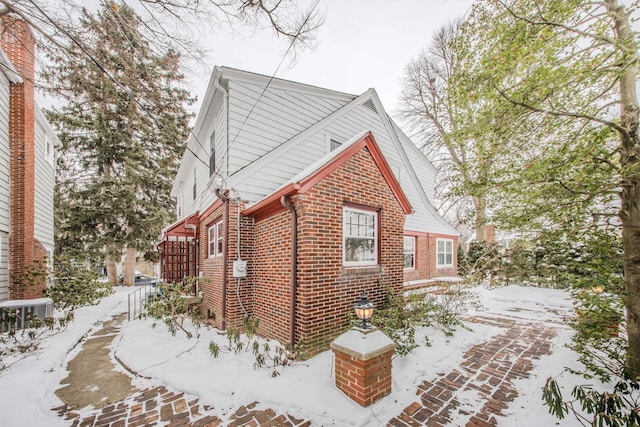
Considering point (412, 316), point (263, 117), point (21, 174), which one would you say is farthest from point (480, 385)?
point (21, 174)

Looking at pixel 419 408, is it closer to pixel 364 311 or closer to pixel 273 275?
pixel 364 311

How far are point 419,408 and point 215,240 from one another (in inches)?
258

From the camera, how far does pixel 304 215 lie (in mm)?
5070

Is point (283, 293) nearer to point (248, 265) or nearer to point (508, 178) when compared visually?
point (248, 265)

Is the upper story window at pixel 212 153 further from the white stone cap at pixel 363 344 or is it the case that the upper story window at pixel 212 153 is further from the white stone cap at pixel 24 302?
the white stone cap at pixel 363 344

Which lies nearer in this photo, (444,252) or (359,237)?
(359,237)

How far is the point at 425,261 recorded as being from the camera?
13.8m

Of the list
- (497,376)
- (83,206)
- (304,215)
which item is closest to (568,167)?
(497,376)

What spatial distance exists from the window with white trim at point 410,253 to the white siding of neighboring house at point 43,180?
48.9 feet

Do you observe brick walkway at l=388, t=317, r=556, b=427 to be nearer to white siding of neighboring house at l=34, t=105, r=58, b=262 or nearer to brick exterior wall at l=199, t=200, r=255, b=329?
brick exterior wall at l=199, t=200, r=255, b=329

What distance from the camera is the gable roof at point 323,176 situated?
5066 mm

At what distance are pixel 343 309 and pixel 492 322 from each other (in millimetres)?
4847

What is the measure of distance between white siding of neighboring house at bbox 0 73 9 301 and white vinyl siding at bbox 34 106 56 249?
1268mm

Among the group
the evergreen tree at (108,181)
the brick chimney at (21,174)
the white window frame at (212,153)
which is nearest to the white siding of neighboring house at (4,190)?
the brick chimney at (21,174)
